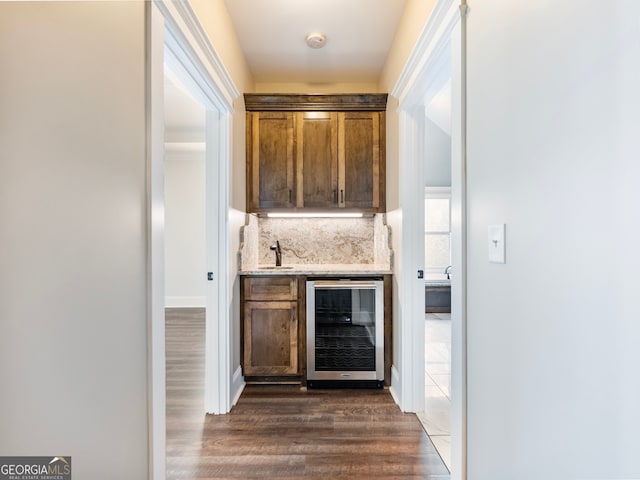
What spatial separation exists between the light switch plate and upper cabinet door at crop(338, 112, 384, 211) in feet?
6.99

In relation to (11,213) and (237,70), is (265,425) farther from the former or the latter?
(237,70)

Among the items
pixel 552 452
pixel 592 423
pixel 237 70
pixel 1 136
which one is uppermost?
pixel 237 70

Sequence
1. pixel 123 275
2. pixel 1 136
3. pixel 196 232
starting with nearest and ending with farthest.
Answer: pixel 1 136
pixel 123 275
pixel 196 232

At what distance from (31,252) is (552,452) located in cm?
138

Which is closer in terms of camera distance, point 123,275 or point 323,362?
point 123,275

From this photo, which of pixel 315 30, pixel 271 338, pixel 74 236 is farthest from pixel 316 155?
pixel 74 236

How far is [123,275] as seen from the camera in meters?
1.16

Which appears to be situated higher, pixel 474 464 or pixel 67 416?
pixel 67 416

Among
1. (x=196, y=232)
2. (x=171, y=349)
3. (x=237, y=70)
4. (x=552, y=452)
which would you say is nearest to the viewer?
(x=552, y=452)

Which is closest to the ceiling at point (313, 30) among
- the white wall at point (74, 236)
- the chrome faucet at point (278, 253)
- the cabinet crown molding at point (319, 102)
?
the cabinet crown molding at point (319, 102)

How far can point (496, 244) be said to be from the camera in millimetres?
1188

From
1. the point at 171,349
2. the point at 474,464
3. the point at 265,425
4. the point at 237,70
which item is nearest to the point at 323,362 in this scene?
the point at 265,425

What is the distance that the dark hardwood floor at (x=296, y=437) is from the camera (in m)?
1.91

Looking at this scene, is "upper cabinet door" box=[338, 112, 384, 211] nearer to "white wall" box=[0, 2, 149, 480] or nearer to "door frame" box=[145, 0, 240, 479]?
"door frame" box=[145, 0, 240, 479]
